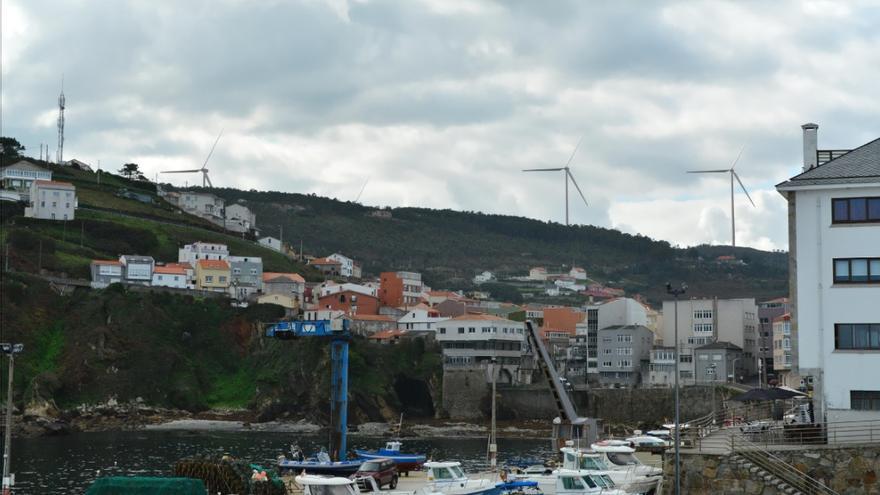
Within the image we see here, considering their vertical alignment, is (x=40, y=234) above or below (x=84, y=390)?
above

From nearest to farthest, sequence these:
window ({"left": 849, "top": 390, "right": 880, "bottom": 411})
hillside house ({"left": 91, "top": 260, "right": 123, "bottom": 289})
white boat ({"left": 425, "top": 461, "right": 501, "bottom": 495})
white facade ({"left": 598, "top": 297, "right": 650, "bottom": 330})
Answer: window ({"left": 849, "top": 390, "right": 880, "bottom": 411}) < white boat ({"left": 425, "top": 461, "right": 501, "bottom": 495}) < white facade ({"left": 598, "top": 297, "right": 650, "bottom": 330}) < hillside house ({"left": 91, "top": 260, "right": 123, "bottom": 289})

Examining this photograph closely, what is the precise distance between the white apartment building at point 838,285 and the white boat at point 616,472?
393 inches

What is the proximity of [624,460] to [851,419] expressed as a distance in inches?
616

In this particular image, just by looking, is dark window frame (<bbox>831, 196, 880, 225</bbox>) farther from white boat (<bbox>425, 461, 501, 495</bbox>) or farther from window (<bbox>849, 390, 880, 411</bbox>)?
white boat (<bbox>425, 461, 501, 495</bbox>)

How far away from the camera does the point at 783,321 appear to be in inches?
6481

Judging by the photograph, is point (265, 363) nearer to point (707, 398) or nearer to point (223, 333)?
point (223, 333)

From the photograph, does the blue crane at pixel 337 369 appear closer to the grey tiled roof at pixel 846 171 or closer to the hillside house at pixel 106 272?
the grey tiled roof at pixel 846 171

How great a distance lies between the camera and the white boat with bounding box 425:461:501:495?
52.9m

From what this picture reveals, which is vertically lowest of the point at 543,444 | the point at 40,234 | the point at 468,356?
the point at 543,444

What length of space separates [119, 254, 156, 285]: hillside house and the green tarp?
14449 centimetres

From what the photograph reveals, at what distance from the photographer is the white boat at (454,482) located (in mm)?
52906

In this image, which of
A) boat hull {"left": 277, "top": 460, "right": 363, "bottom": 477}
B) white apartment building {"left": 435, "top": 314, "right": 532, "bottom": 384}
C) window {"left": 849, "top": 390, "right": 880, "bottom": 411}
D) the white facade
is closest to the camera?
window {"left": 849, "top": 390, "right": 880, "bottom": 411}

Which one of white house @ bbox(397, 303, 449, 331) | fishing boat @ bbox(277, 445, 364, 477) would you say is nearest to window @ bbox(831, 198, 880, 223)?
fishing boat @ bbox(277, 445, 364, 477)

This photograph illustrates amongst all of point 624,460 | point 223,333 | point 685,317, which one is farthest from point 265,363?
point 624,460
